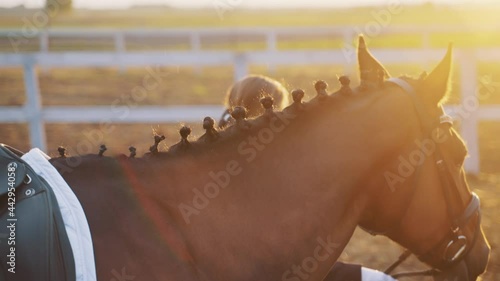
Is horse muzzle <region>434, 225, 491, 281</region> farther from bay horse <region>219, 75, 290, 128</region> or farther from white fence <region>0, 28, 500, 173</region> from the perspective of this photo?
white fence <region>0, 28, 500, 173</region>

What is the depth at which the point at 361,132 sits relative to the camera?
2.21m

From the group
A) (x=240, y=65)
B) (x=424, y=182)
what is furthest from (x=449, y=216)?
(x=240, y=65)

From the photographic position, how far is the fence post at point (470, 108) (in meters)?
7.46

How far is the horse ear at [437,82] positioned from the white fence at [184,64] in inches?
197

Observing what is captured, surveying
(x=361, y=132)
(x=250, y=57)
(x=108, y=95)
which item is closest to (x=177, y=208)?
(x=361, y=132)

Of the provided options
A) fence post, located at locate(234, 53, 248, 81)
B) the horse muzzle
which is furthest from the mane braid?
fence post, located at locate(234, 53, 248, 81)

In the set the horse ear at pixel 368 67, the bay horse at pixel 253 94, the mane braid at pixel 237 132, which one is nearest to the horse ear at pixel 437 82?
the horse ear at pixel 368 67

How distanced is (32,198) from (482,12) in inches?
1095

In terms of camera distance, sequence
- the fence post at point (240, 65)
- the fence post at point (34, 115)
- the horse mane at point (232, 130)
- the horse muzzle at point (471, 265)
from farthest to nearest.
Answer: the fence post at point (240, 65)
the fence post at point (34, 115)
the horse muzzle at point (471, 265)
the horse mane at point (232, 130)

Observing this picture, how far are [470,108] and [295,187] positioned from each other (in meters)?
5.93

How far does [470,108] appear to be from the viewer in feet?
24.6

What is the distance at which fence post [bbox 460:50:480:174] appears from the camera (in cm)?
746

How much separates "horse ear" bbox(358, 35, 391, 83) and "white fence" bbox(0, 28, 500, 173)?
16.0 feet

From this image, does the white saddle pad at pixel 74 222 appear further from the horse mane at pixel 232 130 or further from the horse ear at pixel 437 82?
the horse ear at pixel 437 82
